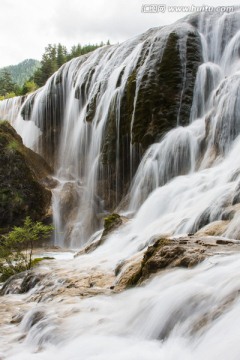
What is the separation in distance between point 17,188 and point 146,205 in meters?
7.84

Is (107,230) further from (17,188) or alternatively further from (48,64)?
(48,64)

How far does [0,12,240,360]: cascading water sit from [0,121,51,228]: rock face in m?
1.30

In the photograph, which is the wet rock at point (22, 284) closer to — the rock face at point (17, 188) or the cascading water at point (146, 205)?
the cascading water at point (146, 205)

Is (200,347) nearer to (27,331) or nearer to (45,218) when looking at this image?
(27,331)

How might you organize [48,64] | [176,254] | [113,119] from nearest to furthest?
[176,254], [113,119], [48,64]

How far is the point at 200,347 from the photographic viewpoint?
3.57 m

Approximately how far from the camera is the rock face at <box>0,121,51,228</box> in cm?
1844

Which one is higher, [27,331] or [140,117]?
[140,117]

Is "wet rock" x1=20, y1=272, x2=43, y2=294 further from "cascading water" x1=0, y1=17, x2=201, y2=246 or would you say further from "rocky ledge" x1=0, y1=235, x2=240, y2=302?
"cascading water" x1=0, y1=17, x2=201, y2=246

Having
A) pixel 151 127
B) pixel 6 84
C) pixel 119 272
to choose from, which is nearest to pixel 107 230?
pixel 119 272

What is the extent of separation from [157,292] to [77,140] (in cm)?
1821

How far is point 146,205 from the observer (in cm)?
1324

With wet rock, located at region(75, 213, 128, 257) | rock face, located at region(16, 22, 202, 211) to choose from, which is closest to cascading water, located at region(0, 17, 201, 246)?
rock face, located at region(16, 22, 202, 211)

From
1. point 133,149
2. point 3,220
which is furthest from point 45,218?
point 133,149
